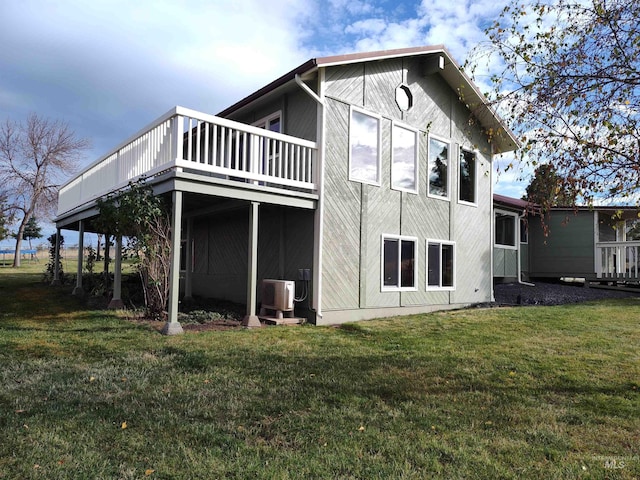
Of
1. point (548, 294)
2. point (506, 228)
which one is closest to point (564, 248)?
point (506, 228)

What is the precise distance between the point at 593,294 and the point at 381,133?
10224 mm

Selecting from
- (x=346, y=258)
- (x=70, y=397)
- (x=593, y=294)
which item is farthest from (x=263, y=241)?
(x=593, y=294)

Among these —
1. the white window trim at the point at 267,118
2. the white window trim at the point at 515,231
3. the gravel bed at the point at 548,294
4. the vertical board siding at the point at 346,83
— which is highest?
the vertical board siding at the point at 346,83

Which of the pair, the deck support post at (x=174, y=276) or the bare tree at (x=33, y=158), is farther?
the bare tree at (x=33, y=158)

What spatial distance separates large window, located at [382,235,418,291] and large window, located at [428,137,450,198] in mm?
1777

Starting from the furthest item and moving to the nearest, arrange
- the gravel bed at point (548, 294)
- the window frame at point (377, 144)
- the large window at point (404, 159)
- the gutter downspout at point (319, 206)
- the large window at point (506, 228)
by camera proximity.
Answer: the large window at point (506, 228) → the gravel bed at point (548, 294) → the large window at point (404, 159) → the window frame at point (377, 144) → the gutter downspout at point (319, 206)

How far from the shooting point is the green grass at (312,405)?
2.95 metres

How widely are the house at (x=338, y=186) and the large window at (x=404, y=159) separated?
4 centimetres

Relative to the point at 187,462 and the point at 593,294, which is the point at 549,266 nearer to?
the point at 593,294

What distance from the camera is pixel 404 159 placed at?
11.0 metres

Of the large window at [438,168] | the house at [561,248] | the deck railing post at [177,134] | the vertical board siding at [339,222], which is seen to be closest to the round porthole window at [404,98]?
the large window at [438,168]

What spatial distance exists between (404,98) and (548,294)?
27.4ft

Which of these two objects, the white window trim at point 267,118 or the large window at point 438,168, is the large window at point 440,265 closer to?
the large window at point 438,168

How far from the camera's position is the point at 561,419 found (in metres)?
3.87
